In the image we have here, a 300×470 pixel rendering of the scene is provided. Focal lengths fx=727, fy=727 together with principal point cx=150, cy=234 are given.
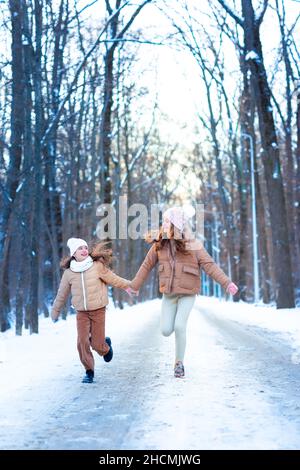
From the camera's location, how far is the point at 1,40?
57.3ft

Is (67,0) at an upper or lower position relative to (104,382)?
upper

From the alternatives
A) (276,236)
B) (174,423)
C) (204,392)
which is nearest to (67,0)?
(276,236)

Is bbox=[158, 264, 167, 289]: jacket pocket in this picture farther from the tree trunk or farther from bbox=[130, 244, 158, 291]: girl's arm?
the tree trunk

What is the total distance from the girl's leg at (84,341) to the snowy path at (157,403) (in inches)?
10.1

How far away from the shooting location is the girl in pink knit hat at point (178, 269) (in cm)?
843

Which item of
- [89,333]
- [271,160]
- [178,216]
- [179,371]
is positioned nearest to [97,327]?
[89,333]

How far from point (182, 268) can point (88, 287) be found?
111cm

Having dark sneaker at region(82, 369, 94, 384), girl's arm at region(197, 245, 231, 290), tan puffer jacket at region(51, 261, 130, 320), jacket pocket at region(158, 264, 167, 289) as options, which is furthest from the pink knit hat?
dark sneaker at region(82, 369, 94, 384)

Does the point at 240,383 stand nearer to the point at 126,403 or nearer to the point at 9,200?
the point at 126,403

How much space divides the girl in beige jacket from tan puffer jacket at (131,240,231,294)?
52 centimetres

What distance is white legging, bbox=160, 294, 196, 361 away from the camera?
841cm

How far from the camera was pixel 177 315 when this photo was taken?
8547 millimetres
